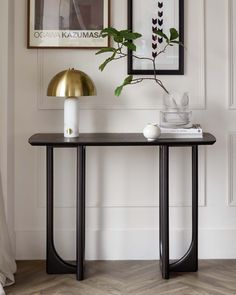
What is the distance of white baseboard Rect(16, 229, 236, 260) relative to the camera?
3.41 m

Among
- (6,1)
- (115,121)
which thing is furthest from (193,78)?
(6,1)

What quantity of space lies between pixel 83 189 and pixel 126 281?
57cm

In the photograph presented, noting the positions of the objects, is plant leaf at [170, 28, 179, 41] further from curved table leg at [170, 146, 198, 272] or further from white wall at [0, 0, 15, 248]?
white wall at [0, 0, 15, 248]

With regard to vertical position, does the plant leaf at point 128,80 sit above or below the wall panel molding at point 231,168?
above

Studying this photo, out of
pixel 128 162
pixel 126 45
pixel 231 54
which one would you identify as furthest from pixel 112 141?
pixel 231 54

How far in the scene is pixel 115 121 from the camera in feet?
11.2

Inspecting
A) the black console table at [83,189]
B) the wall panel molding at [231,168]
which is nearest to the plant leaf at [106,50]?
the black console table at [83,189]

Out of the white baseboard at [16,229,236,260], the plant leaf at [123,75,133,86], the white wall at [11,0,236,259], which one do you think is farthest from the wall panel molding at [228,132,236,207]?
the plant leaf at [123,75,133,86]

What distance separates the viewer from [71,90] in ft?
9.87

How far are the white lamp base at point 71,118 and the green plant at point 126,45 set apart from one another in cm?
26

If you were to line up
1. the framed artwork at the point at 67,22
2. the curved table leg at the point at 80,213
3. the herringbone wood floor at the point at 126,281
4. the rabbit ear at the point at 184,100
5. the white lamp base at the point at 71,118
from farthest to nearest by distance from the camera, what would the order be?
1. the framed artwork at the point at 67,22
2. the rabbit ear at the point at 184,100
3. the white lamp base at the point at 71,118
4. the curved table leg at the point at 80,213
5. the herringbone wood floor at the point at 126,281

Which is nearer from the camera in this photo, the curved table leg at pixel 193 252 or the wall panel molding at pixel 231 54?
the curved table leg at pixel 193 252

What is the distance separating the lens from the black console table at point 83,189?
2939 mm

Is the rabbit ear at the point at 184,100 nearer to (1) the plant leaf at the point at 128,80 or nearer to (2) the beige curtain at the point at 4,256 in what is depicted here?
(1) the plant leaf at the point at 128,80
